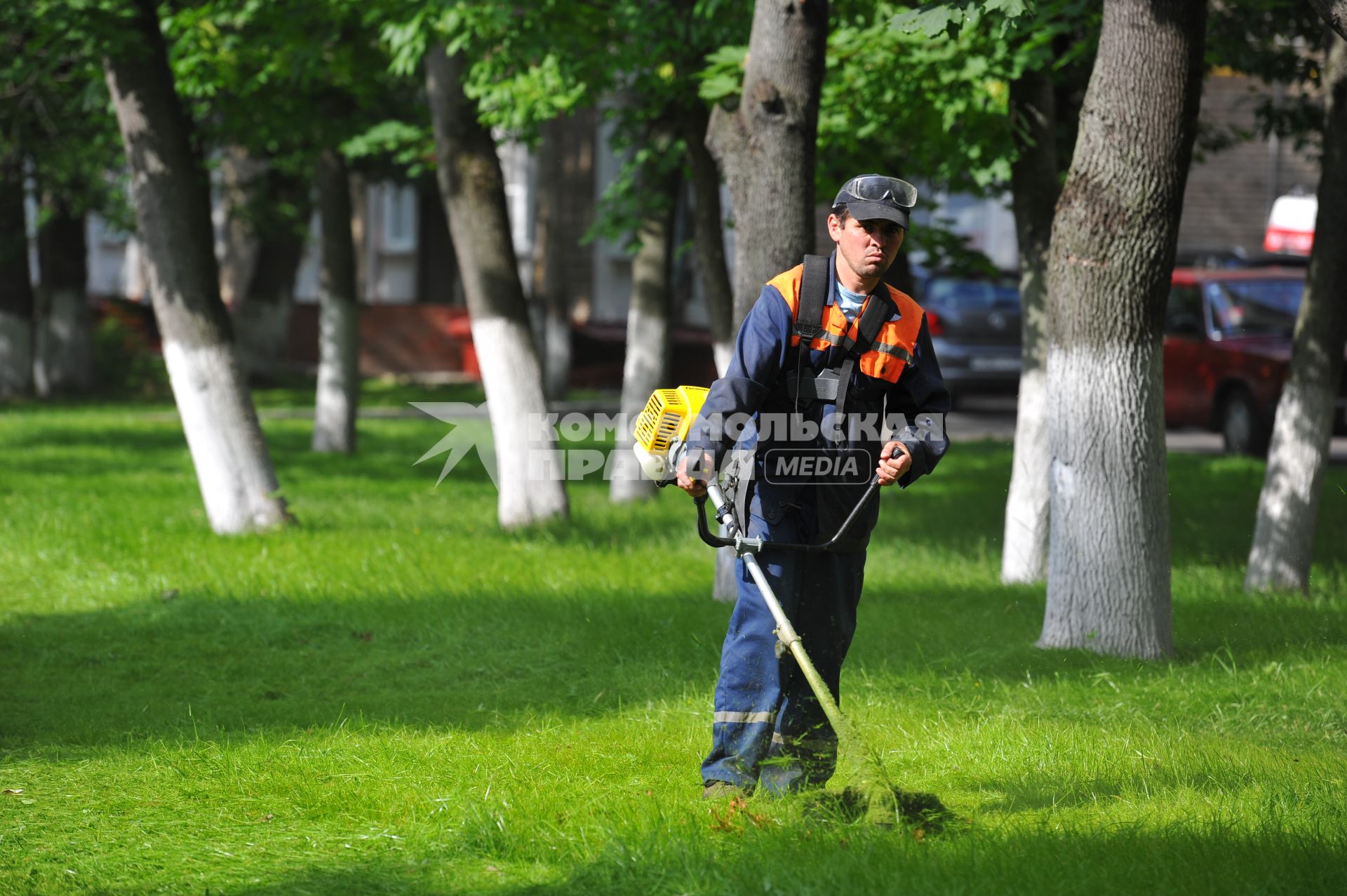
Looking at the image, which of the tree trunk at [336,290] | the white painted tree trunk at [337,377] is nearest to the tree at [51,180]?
the tree trunk at [336,290]

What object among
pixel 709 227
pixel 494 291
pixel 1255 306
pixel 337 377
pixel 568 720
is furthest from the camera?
pixel 1255 306

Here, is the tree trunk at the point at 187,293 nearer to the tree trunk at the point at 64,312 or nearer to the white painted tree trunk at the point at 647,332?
the white painted tree trunk at the point at 647,332

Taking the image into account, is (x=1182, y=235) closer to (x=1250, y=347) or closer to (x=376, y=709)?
(x=1250, y=347)

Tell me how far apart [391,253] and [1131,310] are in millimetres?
30394

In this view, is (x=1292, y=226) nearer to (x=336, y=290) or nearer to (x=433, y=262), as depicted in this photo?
(x=336, y=290)

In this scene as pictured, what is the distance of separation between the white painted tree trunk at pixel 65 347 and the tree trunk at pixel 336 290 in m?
9.26

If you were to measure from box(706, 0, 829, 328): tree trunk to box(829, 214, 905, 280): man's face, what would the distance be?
3088 millimetres

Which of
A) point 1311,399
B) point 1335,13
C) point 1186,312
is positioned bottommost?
point 1311,399

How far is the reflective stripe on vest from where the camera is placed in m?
4.50

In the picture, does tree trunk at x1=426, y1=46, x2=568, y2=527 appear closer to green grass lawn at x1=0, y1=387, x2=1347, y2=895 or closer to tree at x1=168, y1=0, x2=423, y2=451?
green grass lawn at x1=0, y1=387, x2=1347, y2=895

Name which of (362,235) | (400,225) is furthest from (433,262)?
(362,235)

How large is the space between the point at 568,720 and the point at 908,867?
2313 mm

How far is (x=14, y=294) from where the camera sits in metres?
21.8

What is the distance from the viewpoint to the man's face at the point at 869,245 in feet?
14.6
